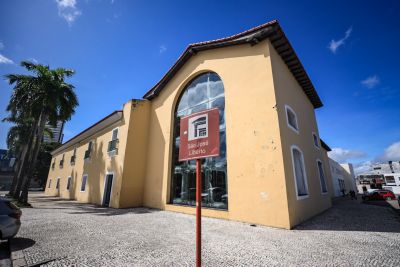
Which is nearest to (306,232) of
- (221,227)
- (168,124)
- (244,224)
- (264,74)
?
(244,224)

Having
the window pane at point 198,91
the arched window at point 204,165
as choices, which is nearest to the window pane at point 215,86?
A: the arched window at point 204,165

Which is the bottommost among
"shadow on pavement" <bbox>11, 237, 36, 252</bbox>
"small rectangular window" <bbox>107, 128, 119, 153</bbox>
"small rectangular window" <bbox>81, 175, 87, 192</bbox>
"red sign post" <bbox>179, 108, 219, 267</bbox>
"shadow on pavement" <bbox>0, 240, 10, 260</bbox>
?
"shadow on pavement" <bbox>0, 240, 10, 260</bbox>

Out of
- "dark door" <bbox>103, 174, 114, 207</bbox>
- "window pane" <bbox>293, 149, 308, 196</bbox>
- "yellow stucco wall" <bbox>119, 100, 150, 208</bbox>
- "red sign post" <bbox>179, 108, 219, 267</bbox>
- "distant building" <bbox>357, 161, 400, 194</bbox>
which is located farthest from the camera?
"distant building" <bbox>357, 161, 400, 194</bbox>

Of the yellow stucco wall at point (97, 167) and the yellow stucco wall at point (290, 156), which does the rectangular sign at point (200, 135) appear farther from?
the yellow stucco wall at point (97, 167)

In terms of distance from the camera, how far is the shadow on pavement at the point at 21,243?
14.5 ft

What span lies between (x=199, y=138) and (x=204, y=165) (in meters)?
7.03

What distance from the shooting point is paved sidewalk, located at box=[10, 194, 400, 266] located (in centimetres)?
375

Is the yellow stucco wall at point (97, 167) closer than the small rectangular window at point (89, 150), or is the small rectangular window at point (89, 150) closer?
the yellow stucco wall at point (97, 167)

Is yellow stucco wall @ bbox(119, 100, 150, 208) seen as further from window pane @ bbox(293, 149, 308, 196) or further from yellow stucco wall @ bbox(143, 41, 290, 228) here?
window pane @ bbox(293, 149, 308, 196)

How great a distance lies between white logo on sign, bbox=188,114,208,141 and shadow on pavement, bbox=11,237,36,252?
5.13 metres

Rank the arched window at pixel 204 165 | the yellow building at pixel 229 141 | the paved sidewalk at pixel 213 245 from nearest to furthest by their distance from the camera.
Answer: the paved sidewalk at pixel 213 245 < the yellow building at pixel 229 141 < the arched window at pixel 204 165

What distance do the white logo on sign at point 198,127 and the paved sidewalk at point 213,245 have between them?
8.57ft

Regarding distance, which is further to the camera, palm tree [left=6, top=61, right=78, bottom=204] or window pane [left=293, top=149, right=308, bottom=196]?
palm tree [left=6, top=61, right=78, bottom=204]

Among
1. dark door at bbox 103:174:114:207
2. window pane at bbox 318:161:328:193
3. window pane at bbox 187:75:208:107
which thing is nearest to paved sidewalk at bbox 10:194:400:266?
window pane at bbox 318:161:328:193
